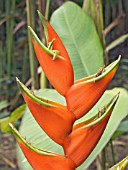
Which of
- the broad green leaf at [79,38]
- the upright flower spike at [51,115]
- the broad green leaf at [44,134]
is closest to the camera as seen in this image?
the upright flower spike at [51,115]

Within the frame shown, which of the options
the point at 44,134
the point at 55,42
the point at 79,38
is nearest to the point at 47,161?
the point at 55,42

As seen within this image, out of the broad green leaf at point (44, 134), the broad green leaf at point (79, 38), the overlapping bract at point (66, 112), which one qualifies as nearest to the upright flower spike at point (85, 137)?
the overlapping bract at point (66, 112)

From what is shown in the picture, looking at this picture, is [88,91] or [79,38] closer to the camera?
[88,91]

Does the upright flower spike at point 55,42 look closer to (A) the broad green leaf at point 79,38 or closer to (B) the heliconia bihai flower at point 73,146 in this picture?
(B) the heliconia bihai flower at point 73,146

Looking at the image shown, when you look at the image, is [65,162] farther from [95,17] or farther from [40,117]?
[95,17]

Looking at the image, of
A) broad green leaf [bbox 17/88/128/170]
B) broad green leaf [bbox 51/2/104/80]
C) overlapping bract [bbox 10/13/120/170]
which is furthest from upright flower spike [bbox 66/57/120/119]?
broad green leaf [bbox 51/2/104/80]

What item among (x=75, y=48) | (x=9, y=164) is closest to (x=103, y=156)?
(x=75, y=48)

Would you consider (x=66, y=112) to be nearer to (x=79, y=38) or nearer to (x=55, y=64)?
(x=55, y=64)
